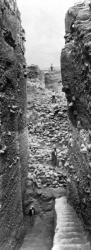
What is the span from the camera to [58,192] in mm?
5914

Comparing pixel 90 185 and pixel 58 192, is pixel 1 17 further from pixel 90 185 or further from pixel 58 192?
pixel 58 192

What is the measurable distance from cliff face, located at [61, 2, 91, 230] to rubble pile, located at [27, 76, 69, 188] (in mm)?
1482

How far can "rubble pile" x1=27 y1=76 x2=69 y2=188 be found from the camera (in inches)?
257

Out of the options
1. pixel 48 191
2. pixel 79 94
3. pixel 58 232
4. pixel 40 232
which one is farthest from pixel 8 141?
pixel 48 191

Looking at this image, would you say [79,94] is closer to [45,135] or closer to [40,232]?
[40,232]

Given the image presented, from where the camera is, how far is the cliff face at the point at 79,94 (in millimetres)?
3566

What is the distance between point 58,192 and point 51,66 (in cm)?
1418

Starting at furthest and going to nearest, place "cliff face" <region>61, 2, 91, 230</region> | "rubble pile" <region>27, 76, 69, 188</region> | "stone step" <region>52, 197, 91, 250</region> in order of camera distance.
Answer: "rubble pile" <region>27, 76, 69, 188</region> < "stone step" <region>52, 197, 91, 250</region> < "cliff face" <region>61, 2, 91, 230</region>

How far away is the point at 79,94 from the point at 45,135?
4.96m

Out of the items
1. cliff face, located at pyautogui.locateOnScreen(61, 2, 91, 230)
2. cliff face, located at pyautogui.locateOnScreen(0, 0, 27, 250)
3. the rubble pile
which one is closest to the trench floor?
cliff face, located at pyautogui.locateOnScreen(61, 2, 91, 230)

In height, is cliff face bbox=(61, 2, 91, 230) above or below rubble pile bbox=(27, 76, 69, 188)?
above

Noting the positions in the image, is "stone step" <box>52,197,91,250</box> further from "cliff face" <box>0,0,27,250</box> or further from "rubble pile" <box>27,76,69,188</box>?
"rubble pile" <box>27,76,69,188</box>

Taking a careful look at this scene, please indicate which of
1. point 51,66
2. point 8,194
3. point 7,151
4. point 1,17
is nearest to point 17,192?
point 8,194

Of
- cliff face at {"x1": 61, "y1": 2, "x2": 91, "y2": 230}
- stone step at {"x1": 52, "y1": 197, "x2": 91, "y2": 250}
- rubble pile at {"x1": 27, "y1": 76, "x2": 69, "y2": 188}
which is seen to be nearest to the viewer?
cliff face at {"x1": 61, "y1": 2, "x2": 91, "y2": 230}
